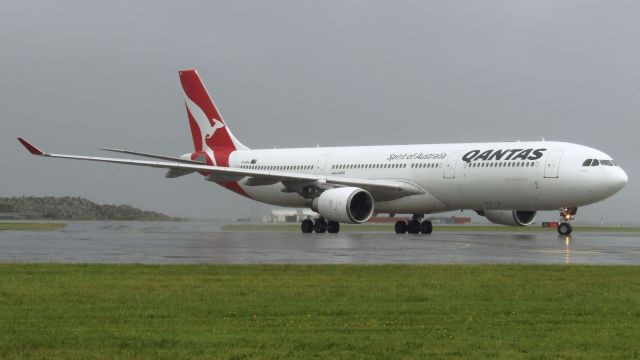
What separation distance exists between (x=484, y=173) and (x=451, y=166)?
1.72m

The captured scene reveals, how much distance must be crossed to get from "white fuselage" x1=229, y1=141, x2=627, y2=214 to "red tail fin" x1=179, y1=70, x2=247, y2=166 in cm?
661

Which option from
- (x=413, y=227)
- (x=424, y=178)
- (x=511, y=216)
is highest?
(x=424, y=178)

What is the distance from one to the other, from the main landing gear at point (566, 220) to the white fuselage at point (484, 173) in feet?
2.01

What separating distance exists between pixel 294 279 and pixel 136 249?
10.4m

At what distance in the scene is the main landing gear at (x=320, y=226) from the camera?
1634 inches

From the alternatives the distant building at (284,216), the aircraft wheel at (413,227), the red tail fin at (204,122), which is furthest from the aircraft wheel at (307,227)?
the distant building at (284,216)

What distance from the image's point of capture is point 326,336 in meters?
9.48

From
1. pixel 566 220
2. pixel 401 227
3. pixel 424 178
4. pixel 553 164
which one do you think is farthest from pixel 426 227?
pixel 553 164

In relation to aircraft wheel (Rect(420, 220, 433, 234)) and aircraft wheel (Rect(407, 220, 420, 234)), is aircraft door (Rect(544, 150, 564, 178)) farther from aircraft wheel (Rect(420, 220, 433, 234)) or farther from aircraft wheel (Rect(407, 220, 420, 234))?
aircraft wheel (Rect(407, 220, 420, 234))

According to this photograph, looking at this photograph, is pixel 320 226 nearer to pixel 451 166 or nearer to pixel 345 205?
pixel 345 205

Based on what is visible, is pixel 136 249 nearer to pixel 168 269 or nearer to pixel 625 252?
pixel 168 269

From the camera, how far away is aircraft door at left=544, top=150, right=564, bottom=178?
119ft

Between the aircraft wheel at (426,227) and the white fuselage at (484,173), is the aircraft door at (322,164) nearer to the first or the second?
the white fuselage at (484,173)

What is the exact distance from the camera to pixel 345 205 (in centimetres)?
3772
